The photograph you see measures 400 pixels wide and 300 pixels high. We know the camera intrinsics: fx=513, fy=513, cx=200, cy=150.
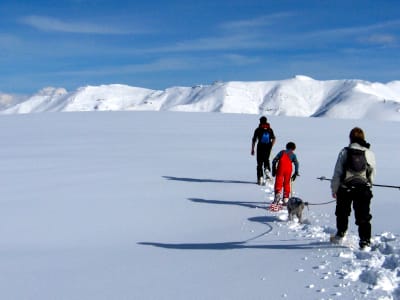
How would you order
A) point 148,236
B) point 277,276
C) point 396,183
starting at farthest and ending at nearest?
point 396,183, point 148,236, point 277,276

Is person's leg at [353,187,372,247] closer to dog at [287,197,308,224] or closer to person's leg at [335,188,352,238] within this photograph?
person's leg at [335,188,352,238]

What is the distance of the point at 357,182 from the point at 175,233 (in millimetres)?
3118

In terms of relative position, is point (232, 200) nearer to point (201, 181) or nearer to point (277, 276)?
point (201, 181)

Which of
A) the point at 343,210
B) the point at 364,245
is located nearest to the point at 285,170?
the point at 343,210

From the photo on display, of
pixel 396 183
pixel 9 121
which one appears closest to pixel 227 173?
pixel 396 183

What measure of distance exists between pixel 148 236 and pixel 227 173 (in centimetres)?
764

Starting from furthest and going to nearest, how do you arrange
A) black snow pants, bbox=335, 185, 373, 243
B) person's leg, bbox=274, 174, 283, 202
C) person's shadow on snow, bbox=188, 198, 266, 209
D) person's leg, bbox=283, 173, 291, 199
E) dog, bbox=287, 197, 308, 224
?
person's shadow on snow, bbox=188, 198, 266, 209
person's leg, bbox=283, 173, 291, 199
person's leg, bbox=274, 174, 283, 202
dog, bbox=287, 197, 308, 224
black snow pants, bbox=335, 185, 373, 243

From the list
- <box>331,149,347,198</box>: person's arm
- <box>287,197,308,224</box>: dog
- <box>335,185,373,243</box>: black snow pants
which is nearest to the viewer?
<box>335,185,373,243</box>: black snow pants

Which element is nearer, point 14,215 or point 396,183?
point 14,215

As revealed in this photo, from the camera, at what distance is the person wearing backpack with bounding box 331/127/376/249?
674 cm

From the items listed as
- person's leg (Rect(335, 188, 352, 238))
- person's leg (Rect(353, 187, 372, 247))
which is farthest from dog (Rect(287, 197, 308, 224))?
person's leg (Rect(353, 187, 372, 247))

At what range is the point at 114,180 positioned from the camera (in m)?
14.3

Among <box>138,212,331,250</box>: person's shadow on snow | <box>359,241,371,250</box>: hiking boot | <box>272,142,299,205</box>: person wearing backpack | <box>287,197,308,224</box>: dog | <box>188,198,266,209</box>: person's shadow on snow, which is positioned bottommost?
<box>138,212,331,250</box>: person's shadow on snow

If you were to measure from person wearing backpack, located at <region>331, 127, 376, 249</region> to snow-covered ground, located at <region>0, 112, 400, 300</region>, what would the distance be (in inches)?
11.8
